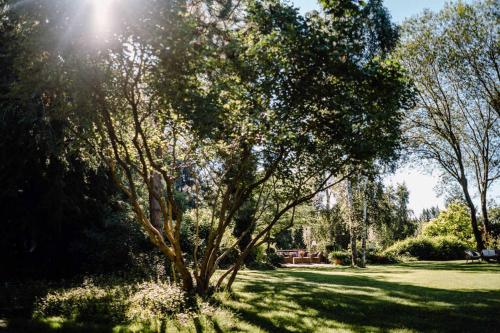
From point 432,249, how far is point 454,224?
17.6 m

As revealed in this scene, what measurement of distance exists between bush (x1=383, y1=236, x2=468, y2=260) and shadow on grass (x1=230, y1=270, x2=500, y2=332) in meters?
25.5

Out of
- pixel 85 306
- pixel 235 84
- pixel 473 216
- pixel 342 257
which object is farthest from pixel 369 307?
pixel 342 257

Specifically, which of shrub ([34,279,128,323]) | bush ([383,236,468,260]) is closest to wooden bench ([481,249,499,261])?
bush ([383,236,468,260])

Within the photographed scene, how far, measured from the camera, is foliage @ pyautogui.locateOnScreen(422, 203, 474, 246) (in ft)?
163

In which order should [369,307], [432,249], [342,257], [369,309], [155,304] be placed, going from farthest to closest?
[432,249], [342,257], [369,307], [369,309], [155,304]

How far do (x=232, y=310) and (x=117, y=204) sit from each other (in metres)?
12.5

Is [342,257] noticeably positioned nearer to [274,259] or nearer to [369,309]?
[274,259]

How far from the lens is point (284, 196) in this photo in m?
11.5

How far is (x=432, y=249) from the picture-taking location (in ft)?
120

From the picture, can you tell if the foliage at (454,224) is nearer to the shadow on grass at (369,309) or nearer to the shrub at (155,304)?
the shadow on grass at (369,309)

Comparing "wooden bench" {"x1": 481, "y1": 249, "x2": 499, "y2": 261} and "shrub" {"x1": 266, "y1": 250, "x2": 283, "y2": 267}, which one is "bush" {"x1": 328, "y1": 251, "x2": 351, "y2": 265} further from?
"wooden bench" {"x1": 481, "y1": 249, "x2": 499, "y2": 261}

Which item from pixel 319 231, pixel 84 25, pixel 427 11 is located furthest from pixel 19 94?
pixel 319 231

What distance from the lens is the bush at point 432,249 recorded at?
36.1m

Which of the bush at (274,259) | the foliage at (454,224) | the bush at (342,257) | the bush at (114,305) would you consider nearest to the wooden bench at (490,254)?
the bush at (342,257)
